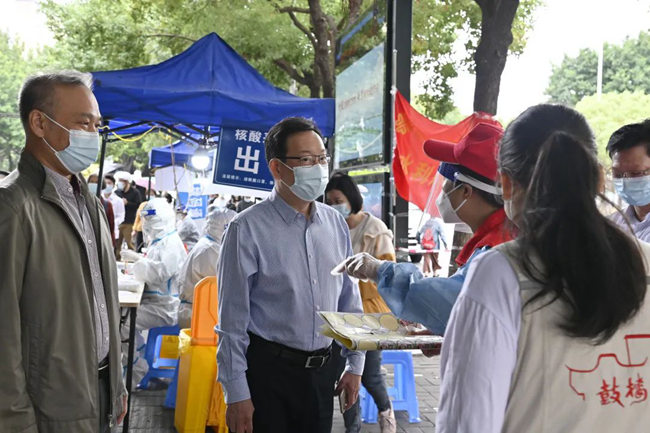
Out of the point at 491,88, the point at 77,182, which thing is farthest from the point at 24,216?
the point at 491,88

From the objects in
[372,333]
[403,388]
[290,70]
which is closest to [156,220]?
[403,388]

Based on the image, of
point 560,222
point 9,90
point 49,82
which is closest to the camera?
point 560,222

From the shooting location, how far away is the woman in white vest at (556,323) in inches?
54.4

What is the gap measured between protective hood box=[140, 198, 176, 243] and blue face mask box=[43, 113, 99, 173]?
443 centimetres

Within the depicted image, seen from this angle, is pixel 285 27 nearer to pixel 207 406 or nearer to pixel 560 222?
pixel 207 406

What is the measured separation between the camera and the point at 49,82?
2.65 m

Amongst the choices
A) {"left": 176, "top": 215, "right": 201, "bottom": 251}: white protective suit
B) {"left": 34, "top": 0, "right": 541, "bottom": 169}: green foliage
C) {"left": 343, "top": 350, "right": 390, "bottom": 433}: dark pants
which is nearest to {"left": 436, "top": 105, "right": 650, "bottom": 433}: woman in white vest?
{"left": 343, "top": 350, "right": 390, "bottom": 433}: dark pants

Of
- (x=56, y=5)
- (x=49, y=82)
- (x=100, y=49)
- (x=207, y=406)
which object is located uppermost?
(x=56, y=5)

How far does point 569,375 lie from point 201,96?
5.83 metres

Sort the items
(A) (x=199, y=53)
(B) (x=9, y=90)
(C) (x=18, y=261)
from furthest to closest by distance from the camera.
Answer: (B) (x=9, y=90) < (A) (x=199, y=53) < (C) (x=18, y=261)

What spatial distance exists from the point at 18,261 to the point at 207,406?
3348 mm

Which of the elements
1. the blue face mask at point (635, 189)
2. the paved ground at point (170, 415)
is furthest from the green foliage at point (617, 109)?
the blue face mask at point (635, 189)

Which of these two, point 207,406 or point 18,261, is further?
point 207,406

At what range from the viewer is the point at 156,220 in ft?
23.7
